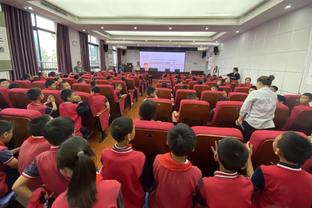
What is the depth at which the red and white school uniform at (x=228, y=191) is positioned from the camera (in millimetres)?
954

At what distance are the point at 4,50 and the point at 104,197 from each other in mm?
6944

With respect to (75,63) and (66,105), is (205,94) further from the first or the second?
(75,63)

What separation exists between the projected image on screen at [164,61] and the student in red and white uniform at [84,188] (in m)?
17.0

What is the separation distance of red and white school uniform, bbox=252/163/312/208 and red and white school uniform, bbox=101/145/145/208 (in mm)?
732

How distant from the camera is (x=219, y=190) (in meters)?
0.97

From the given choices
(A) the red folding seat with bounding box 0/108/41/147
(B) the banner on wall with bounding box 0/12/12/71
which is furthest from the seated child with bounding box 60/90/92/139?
(B) the banner on wall with bounding box 0/12/12/71

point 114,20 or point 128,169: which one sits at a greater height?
point 114,20

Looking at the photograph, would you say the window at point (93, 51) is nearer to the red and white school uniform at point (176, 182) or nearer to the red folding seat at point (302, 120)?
the red folding seat at point (302, 120)

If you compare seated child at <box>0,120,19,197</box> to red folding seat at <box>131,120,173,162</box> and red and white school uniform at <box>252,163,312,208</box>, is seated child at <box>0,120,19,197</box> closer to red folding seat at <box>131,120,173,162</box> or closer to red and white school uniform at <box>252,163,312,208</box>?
red folding seat at <box>131,120,173,162</box>

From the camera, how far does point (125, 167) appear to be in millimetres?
1189

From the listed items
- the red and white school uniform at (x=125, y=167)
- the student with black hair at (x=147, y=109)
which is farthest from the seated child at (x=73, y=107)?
the red and white school uniform at (x=125, y=167)

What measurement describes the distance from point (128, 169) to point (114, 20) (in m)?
8.30

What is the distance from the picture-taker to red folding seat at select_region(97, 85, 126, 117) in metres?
3.97

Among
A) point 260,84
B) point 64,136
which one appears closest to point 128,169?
point 64,136
